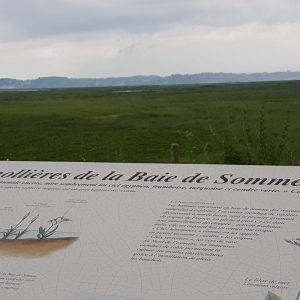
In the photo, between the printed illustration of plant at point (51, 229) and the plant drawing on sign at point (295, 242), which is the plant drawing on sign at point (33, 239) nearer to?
the printed illustration of plant at point (51, 229)

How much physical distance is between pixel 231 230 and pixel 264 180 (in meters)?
0.46

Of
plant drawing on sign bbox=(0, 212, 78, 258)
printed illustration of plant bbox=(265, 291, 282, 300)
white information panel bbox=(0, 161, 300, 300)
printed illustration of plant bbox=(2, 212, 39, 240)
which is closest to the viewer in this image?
printed illustration of plant bbox=(265, 291, 282, 300)

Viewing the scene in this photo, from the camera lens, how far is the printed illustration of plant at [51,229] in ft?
9.48

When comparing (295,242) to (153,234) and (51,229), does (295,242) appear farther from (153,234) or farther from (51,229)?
(51,229)

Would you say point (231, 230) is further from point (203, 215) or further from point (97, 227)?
point (97, 227)

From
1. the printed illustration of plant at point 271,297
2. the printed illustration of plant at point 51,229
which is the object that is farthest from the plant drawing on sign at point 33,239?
the printed illustration of plant at point 271,297

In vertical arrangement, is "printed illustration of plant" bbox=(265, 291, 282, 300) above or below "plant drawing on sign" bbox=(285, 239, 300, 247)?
below

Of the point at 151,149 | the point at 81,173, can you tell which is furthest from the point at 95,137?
the point at 81,173

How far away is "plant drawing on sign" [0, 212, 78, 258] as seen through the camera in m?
2.80

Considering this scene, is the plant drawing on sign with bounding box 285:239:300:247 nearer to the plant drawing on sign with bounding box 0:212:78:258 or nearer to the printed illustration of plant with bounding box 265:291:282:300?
the printed illustration of plant with bounding box 265:291:282:300

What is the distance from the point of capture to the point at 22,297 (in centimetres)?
254

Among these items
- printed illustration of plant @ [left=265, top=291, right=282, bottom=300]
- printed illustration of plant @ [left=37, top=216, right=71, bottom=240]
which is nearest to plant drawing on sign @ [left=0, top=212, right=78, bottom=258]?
printed illustration of plant @ [left=37, top=216, right=71, bottom=240]

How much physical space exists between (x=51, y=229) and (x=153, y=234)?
562 mm

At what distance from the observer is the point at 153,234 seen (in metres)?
2.70
